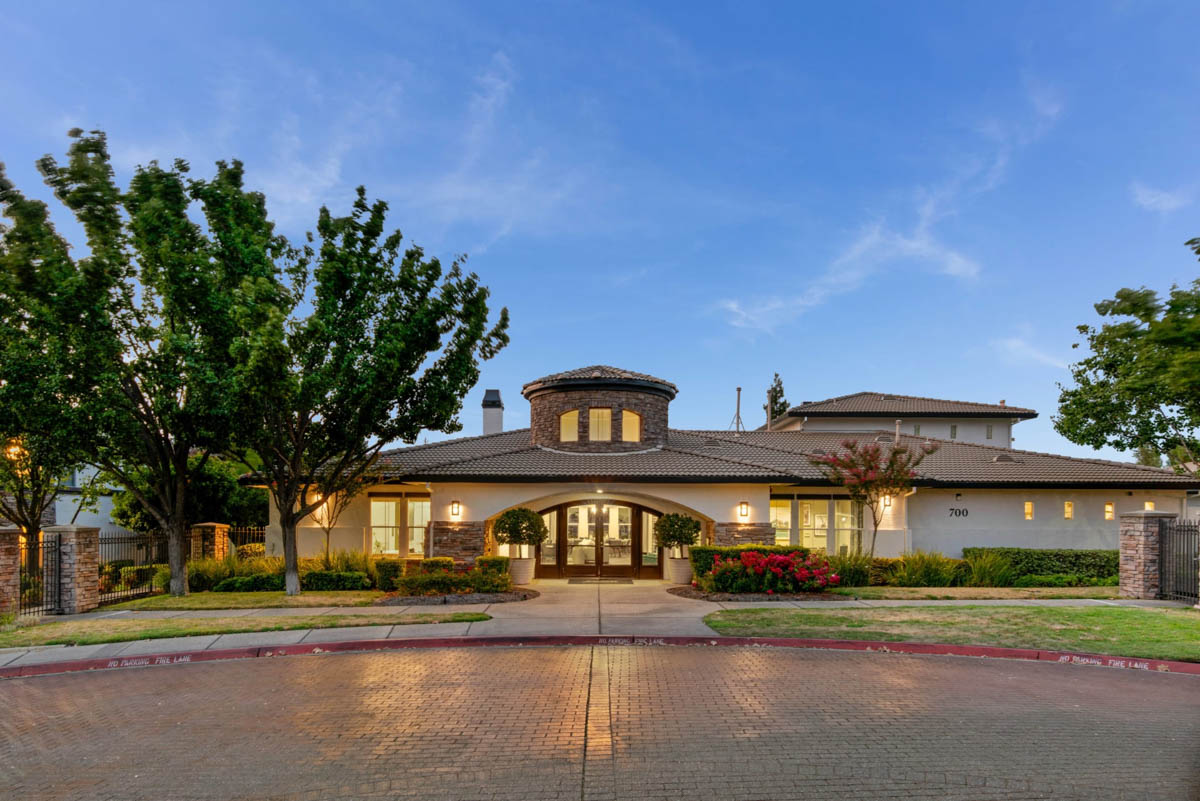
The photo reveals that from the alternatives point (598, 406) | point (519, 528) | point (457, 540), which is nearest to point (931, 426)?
point (598, 406)

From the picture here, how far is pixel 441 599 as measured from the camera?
17000mm

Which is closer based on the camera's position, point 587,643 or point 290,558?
point 587,643

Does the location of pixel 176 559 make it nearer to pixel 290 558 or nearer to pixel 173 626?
pixel 290 558

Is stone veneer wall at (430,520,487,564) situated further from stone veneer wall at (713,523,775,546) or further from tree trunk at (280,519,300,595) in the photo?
stone veneer wall at (713,523,775,546)

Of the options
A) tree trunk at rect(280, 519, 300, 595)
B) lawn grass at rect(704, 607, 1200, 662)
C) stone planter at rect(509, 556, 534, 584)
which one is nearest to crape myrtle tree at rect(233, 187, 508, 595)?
tree trunk at rect(280, 519, 300, 595)

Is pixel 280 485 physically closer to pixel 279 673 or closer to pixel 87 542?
pixel 87 542

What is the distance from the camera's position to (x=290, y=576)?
18.3 m

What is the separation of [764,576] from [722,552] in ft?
4.16

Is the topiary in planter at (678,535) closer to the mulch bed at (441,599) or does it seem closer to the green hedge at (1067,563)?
the mulch bed at (441,599)

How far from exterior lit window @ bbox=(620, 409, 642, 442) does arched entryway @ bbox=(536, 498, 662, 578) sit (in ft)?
8.91

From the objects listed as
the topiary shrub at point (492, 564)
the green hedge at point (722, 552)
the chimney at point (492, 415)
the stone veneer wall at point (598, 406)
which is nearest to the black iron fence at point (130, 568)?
the topiary shrub at point (492, 564)

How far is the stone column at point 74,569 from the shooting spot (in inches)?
617

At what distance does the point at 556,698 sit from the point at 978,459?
2138 centimetres

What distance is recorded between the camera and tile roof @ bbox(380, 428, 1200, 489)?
20656 millimetres
